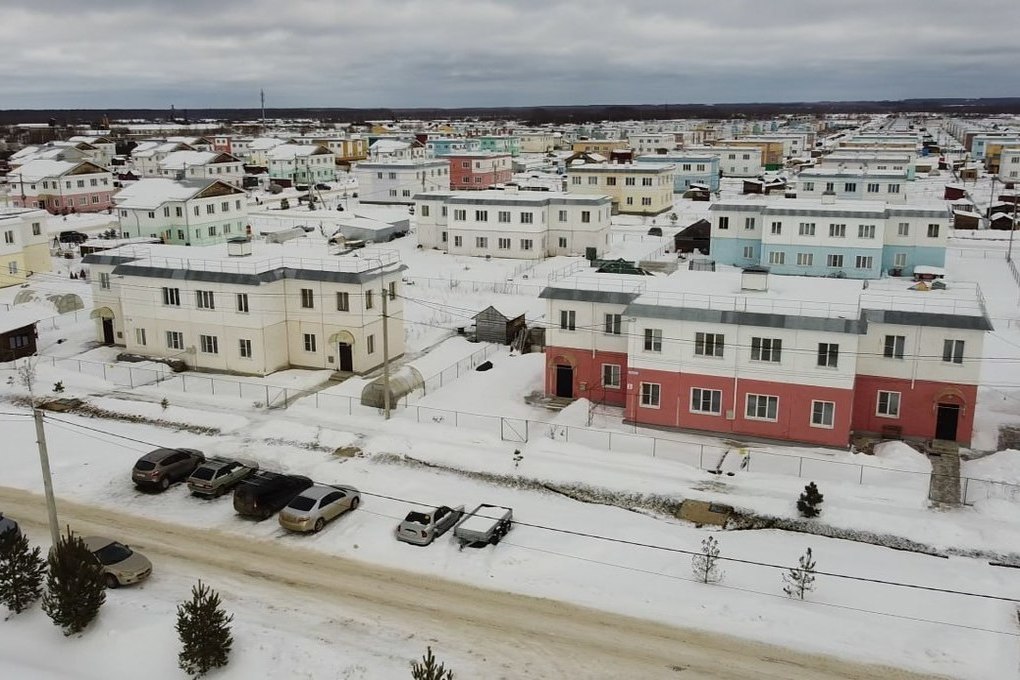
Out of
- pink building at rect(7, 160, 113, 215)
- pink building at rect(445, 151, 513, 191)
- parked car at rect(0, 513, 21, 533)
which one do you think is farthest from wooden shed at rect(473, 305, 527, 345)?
pink building at rect(7, 160, 113, 215)

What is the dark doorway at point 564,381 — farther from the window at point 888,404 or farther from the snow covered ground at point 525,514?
the window at point 888,404

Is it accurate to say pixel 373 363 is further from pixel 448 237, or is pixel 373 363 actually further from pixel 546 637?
pixel 448 237

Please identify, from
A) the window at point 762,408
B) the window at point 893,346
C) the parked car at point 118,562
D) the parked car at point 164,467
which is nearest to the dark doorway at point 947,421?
the window at point 893,346

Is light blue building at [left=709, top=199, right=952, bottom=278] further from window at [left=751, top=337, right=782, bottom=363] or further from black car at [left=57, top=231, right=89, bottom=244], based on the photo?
black car at [left=57, top=231, right=89, bottom=244]

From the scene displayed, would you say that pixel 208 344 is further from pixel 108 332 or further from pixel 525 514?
pixel 525 514

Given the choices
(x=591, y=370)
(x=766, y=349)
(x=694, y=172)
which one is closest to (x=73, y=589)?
(x=591, y=370)

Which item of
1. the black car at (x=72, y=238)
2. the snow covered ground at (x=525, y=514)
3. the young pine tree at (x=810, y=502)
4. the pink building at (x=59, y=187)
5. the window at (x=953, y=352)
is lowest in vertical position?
the snow covered ground at (x=525, y=514)

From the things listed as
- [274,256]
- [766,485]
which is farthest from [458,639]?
[274,256]
